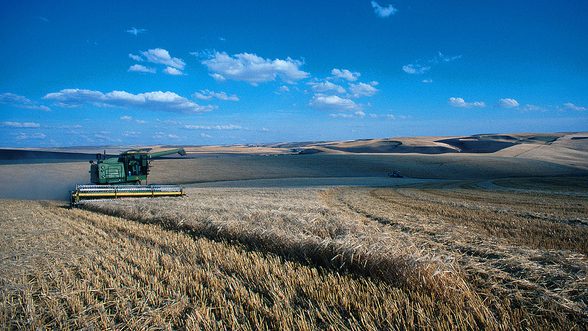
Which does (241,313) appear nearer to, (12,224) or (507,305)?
(507,305)

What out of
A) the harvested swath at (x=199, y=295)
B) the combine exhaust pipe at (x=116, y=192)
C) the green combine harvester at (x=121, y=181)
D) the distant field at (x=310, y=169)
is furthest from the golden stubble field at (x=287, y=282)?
the distant field at (x=310, y=169)

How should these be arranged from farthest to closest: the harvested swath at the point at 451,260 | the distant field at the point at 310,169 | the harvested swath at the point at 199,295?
the distant field at the point at 310,169 → the harvested swath at the point at 451,260 → the harvested swath at the point at 199,295

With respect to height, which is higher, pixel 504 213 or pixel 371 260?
pixel 371 260

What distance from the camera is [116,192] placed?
18.0m

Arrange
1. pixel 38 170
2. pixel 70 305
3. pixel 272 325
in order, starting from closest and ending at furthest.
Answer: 1. pixel 272 325
2. pixel 70 305
3. pixel 38 170

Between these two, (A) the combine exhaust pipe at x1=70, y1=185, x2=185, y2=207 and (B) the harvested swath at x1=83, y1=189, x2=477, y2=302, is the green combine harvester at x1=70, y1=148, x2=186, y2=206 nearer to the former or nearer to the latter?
(A) the combine exhaust pipe at x1=70, y1=185, x2=185, y2=207

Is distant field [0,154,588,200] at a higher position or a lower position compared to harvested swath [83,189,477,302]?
lower

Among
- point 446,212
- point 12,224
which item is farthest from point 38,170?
point 446,212

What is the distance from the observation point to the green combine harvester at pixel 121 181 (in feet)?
58.0

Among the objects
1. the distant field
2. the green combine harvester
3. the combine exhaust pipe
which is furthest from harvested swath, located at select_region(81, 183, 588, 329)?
the distant field

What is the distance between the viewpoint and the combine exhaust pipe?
16812mm

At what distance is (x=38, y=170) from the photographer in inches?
1827

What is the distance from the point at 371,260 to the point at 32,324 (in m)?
4.32

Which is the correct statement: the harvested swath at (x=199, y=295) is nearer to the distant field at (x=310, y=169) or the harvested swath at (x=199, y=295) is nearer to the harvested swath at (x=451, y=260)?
the harvested swath at (x=451, y=260)
